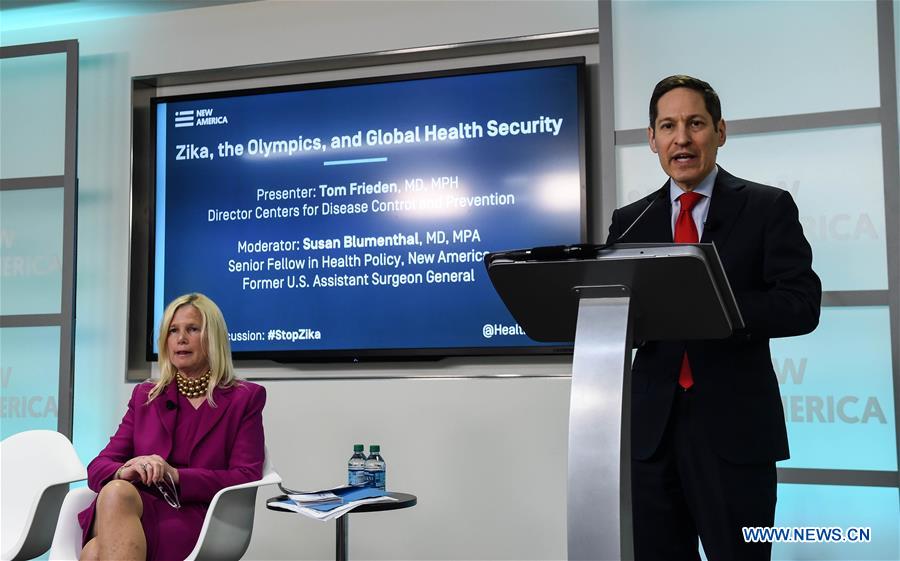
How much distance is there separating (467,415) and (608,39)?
1.66 metres

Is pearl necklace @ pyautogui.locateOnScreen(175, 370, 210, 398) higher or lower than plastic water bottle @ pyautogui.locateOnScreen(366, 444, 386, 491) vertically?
higher

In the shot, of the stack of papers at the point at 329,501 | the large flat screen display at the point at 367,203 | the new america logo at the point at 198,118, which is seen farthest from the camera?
the new america logo at the point at 198,118

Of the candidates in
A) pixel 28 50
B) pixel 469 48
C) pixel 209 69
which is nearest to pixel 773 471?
pixel 469 48

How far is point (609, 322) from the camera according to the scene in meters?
1.45

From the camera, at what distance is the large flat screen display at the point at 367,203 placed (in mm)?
3795

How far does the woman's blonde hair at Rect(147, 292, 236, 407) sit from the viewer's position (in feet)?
9.88

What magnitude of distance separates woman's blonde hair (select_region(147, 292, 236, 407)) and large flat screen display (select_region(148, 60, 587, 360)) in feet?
3.05

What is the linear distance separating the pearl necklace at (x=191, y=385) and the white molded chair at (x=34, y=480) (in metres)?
0.53

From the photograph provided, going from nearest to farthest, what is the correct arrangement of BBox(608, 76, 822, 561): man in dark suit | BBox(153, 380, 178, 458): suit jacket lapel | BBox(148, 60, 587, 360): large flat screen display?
BBox(608, 76, 822, 561): man in dark suit, BBox(153, 380, 178, 458): suit jacket lapel, BBox(148, 60, 587, 360): large flat screen display

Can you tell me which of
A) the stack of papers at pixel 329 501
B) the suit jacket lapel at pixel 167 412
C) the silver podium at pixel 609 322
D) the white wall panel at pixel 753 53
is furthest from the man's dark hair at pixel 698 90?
the suit jacket lapel at pixel 167 412

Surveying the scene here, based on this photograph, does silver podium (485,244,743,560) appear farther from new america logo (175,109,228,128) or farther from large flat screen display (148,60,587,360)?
new america logo (175,109,228,128)

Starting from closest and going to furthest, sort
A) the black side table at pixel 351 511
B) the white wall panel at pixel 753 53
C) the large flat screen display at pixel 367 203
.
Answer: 1. the black side table at pixel 351 511
2. the white wall panel at pixel 753 53
3. the large flat screen display at pixel 367 203

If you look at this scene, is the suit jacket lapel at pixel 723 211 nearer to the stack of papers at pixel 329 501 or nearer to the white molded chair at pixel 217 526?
the stack of papers at pixel 329 501

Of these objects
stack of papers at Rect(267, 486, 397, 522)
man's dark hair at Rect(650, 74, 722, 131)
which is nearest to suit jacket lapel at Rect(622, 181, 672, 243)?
man's dark hair at Rect(650, 74, 722, 131)
